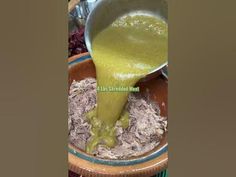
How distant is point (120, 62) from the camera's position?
1319 millimetres

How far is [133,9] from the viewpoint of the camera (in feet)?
4.37

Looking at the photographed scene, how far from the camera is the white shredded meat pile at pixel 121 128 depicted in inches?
50.8

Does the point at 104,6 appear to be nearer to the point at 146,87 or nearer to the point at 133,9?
the point at 133,9

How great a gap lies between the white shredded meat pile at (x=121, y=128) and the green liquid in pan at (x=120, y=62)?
17 millimetres

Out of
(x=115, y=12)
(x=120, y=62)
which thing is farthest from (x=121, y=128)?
(x=115, y=12)

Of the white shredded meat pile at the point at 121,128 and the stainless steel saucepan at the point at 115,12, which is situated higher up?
the stainless steel saucepan at the point at 115,12

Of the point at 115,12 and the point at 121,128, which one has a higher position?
the point at 115,12

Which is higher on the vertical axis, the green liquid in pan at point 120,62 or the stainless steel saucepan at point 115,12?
the stainless steel saucepan at point 115,12

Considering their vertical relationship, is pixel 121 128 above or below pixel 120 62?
below

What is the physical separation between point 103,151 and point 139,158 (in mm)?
108

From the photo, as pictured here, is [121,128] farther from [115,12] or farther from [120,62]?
[115,12]

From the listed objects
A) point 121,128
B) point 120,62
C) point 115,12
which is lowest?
point 121,128

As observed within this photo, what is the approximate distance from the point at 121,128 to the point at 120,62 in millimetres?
198

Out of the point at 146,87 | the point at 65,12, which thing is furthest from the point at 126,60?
the point at 65,12
